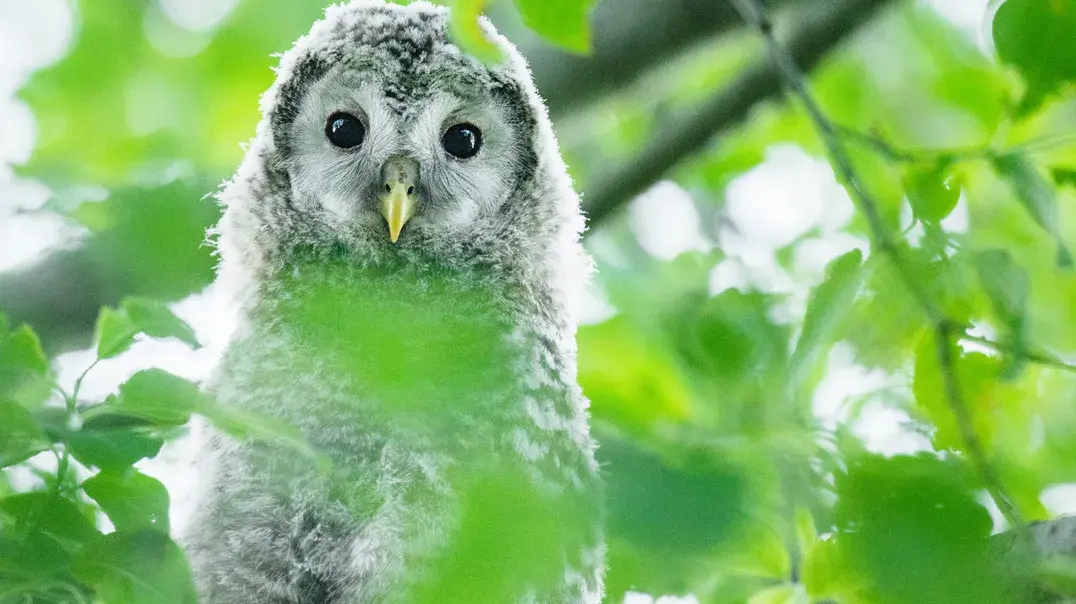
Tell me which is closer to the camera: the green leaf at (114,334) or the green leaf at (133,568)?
the green leaf at (133,568)

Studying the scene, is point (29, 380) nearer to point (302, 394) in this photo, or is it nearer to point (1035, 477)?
point (302, 394)

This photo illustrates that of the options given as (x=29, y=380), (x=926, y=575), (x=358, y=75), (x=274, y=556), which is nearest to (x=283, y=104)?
(x=358, y=75)

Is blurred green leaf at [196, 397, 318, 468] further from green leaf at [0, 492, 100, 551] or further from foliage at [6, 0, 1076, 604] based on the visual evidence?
green leaf at [0, 492, 100, 551]

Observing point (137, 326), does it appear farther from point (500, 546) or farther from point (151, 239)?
point (500, 546)

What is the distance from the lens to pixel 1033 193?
1.42m

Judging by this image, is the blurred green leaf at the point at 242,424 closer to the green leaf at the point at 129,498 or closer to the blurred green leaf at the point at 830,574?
the green leaf at the point at 129,498

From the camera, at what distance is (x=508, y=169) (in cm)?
297

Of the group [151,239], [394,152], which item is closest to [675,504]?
[151,239]

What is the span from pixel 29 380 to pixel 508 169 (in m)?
1.74

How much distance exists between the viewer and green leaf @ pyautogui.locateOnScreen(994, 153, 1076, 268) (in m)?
1.41

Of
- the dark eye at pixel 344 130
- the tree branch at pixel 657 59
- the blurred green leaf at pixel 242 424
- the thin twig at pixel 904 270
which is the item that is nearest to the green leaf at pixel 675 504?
the thin twig at pixel 904 270

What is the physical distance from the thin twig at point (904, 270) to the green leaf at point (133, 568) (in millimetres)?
943

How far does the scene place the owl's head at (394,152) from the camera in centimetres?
272

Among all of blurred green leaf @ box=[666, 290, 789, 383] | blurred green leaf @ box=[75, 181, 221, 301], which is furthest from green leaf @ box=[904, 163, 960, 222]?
blurred green leaf @ box=[75, 181, 221, 301]
